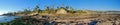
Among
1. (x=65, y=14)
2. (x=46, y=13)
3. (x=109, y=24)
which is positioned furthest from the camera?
(x=46, y=13)

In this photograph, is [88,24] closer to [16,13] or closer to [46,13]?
[46,13]

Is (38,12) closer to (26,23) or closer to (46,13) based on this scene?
(46,13)

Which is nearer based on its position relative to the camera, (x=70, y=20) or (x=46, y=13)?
(x=70, y=20)

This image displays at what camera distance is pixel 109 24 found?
495cm

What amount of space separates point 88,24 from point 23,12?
2.37 metres

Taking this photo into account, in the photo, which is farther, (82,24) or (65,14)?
(65,14)

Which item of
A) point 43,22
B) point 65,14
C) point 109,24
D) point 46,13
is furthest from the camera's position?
point 46,13

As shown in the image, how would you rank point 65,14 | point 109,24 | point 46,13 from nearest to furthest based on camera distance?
point 109,24 → point 65,14 → point 46,13

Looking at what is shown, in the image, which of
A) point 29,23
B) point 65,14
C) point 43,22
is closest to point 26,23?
point 29,23

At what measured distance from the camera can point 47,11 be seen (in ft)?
22.5

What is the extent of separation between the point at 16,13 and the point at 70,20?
198 centimetres

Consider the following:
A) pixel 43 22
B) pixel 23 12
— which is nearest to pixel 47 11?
pixel 23 12

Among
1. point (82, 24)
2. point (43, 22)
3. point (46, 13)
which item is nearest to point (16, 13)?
point (46, 13)

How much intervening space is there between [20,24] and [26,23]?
0.17 m
